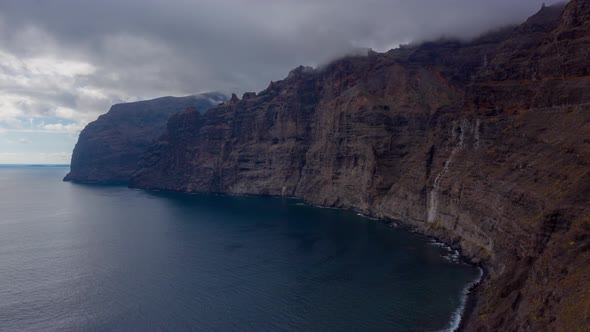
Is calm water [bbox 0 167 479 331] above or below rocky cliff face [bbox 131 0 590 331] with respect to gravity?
below

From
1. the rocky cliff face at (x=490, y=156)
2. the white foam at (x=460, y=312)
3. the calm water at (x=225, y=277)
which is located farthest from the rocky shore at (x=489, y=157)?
the calm water at (x=225, y=277)

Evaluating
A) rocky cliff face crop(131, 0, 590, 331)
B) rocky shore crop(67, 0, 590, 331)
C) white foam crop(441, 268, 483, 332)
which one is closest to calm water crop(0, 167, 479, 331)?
white foam crop(441, 268, 483, 332)

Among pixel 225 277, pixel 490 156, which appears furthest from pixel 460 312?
pixel 490 156

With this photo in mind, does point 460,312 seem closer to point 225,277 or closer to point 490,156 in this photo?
point 225,277

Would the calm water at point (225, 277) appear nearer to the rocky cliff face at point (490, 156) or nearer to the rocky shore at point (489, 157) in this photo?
the rocky shore at point (489, 157)

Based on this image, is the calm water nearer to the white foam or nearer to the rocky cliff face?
the white foam
